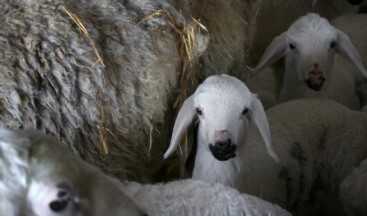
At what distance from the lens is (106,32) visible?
249 cm

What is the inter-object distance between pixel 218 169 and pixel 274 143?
1.39 ft

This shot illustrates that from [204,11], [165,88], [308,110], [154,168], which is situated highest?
[204,11]

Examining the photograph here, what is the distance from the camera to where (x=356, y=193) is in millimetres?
2459

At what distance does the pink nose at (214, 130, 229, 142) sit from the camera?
7.70 ft

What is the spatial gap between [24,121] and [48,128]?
104 millimetres

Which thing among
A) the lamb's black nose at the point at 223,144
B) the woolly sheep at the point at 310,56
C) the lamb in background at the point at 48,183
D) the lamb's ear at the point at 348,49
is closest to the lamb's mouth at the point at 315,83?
the woolly sheep at the point at 310,56

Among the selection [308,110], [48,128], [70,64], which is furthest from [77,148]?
[308,110]

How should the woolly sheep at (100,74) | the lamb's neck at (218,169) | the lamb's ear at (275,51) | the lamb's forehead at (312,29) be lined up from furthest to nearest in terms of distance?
1. the lamb's ear at (275,51)
2. the lamb's forehead at (312,29)
3. the lamb's neck at (218,169)
4. the woolly sheep at (100,74)

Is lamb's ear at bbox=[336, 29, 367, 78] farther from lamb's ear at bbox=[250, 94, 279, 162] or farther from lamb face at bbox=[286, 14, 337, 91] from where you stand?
lamb's ear at bbox=[250, 94, 279, 162]

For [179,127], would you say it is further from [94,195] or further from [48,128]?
[94,195]

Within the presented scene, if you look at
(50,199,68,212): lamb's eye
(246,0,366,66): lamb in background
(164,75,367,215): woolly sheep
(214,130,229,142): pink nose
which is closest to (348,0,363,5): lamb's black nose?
(246,0,366,66): lamb in background

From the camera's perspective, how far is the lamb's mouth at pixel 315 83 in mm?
3100

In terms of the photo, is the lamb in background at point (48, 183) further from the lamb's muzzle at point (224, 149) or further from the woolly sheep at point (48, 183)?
the lamb's muzzle at point (224, 149)

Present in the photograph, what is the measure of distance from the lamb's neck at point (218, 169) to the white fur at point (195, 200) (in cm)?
41
